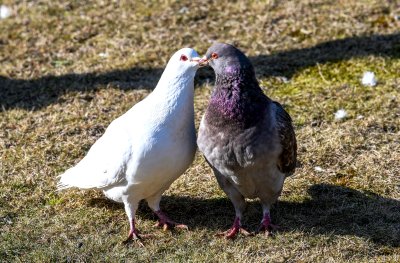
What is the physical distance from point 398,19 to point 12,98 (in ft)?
14.4

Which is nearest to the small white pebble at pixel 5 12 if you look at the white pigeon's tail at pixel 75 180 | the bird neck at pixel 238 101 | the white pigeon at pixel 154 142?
the white pigeon's tail at pixel 75 180

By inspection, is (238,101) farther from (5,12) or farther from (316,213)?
(5,12)

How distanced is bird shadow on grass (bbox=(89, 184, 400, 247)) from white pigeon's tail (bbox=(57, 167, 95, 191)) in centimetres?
26

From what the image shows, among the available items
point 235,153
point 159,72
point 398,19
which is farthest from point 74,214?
point 398,19

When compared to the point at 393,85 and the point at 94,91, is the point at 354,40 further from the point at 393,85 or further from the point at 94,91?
the point at 94,91

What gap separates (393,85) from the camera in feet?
22.7

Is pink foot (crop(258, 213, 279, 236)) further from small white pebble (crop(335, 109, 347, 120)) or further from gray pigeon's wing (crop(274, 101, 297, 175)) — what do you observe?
small white pebble (crop(335, 109, 347, 120))

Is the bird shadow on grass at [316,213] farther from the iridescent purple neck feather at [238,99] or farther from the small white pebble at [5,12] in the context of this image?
the small white pebble at [5,12]

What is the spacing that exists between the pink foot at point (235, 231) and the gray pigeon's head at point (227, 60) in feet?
3.40

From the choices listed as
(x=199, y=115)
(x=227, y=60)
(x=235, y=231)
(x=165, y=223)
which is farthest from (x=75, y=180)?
(x=199, y=115)

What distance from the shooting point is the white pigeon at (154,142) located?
14.6ft

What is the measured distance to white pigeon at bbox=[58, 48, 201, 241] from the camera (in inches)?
176

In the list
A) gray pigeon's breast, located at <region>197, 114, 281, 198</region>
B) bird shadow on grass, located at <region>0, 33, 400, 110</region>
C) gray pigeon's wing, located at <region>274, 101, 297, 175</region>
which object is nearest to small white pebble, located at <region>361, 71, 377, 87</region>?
bird shadow on grass, located at <region>0, 33, 400, 110</region>

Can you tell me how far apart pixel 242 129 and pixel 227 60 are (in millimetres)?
428
